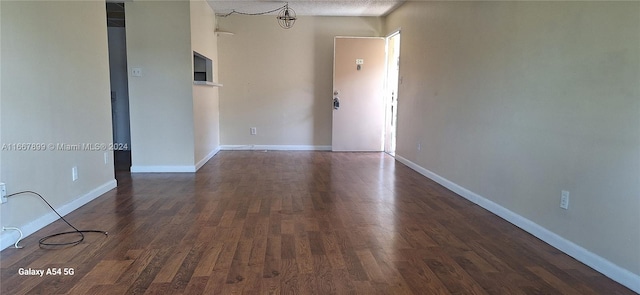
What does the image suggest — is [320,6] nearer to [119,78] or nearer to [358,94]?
[358,94]

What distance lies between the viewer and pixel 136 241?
260 cm

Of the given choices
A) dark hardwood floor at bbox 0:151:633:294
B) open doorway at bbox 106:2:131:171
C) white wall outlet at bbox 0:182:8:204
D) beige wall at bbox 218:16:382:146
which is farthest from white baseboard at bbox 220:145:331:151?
white wall outlet at bbox 0:182:8:204

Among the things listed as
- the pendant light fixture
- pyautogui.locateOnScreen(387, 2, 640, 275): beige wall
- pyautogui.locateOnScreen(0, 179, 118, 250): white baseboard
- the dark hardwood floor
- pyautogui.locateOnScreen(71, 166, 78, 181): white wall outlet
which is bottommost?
the dark hardwood floor

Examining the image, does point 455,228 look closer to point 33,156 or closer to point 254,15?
point 33,156

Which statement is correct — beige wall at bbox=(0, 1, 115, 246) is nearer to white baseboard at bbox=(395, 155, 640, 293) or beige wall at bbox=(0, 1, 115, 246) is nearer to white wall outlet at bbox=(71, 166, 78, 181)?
white wall outlet at bbox=(71, 166, 78, 181)

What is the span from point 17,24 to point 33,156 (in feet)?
2.83

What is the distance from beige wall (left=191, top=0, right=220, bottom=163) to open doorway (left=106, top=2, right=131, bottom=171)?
123 centimetres

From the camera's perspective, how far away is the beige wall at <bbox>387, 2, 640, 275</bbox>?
2066mm

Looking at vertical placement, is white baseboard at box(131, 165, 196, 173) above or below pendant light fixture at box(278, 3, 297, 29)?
below

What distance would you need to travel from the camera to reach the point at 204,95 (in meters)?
5.62

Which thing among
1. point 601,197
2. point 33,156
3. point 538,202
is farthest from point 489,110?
point 33,156

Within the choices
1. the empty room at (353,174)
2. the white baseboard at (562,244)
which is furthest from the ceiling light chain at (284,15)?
the white baseboard at (562,244)

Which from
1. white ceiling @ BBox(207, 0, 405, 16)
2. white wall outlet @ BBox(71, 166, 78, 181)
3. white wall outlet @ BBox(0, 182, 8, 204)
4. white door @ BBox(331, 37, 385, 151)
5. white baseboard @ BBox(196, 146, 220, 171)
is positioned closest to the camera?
white wall outlet @ BBox(0, 182, 8, 204)

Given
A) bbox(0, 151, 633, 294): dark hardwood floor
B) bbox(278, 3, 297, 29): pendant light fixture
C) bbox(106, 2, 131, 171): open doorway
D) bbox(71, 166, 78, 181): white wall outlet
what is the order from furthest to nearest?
bbox(278, 3, 297, 29): pendant light fixture
bbox(106, 2, 131, 171): open doorway
bbox(71, 166, 78, 181): white wall outlet
bbox(0, 151, 633, 294): dark hardwood floor
